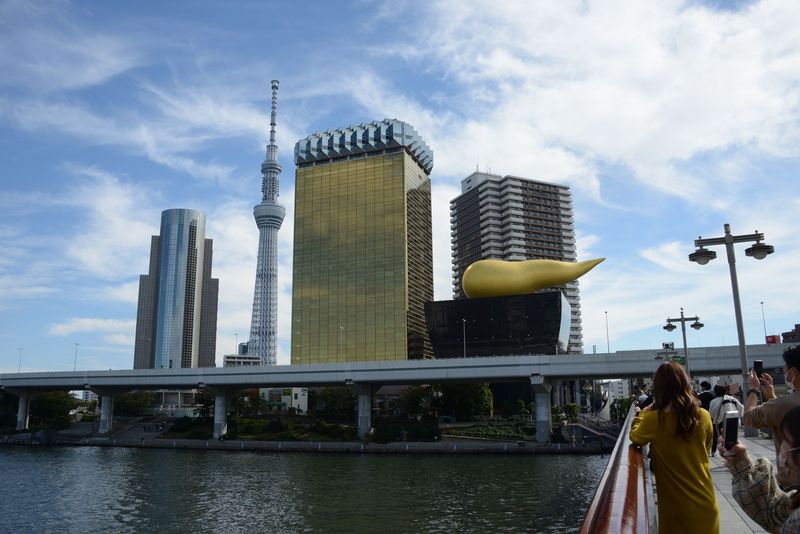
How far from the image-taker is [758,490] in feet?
9.99

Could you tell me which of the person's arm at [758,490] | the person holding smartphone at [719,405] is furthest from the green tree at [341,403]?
the person's arm at [758,490]

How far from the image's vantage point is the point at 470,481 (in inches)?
1378

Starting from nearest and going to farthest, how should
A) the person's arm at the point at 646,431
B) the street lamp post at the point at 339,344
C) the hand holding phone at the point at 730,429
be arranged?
the hand holding phone at the point at 730,429
the person's arm at the point at 646,431
the street lamp post at the point at 339,344

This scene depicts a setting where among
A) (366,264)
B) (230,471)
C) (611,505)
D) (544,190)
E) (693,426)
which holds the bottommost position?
(230,471)

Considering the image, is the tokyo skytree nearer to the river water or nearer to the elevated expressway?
the elevated expressway

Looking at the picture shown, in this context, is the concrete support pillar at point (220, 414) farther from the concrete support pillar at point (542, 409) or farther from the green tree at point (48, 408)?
the concrete support pillar at point (542, 409)

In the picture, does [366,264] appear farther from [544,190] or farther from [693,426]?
[693,426]

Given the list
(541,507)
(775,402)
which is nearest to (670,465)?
(775,402)

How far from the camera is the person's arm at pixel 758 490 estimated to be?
9.79 feet

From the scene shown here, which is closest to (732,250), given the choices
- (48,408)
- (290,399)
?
(48,408)

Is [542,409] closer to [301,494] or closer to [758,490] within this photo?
[301,494]

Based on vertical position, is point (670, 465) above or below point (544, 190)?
below

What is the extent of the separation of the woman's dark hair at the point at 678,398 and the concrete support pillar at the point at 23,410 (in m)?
99.2

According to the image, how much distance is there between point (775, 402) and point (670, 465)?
3.04 feet
